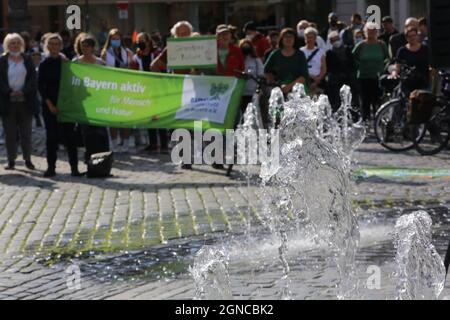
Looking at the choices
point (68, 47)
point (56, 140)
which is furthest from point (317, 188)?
point (68, 47)

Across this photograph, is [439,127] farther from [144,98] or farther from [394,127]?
[144,98]

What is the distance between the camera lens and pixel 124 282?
8.83 m

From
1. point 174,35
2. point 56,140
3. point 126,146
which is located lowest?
point 126,146

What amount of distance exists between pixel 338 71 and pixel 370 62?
579 mm

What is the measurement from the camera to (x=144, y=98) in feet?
56.4

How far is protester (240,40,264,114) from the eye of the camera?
18172mm

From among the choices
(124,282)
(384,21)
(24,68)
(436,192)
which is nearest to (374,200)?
(436,192)

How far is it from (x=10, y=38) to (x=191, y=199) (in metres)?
4.88

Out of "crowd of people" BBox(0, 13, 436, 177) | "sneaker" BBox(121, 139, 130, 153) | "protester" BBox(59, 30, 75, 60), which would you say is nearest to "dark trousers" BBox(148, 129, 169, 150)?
"crowd of people" BBox(0, 13, 436, 177)

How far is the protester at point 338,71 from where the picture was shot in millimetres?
20516

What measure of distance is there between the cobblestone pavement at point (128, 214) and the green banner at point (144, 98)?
0.67 metres

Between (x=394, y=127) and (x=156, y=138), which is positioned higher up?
(x=394, y=127)

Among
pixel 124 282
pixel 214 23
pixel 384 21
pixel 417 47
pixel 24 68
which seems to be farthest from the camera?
pixel 214 23

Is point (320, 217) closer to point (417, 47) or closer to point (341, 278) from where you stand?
point (341, 278)
